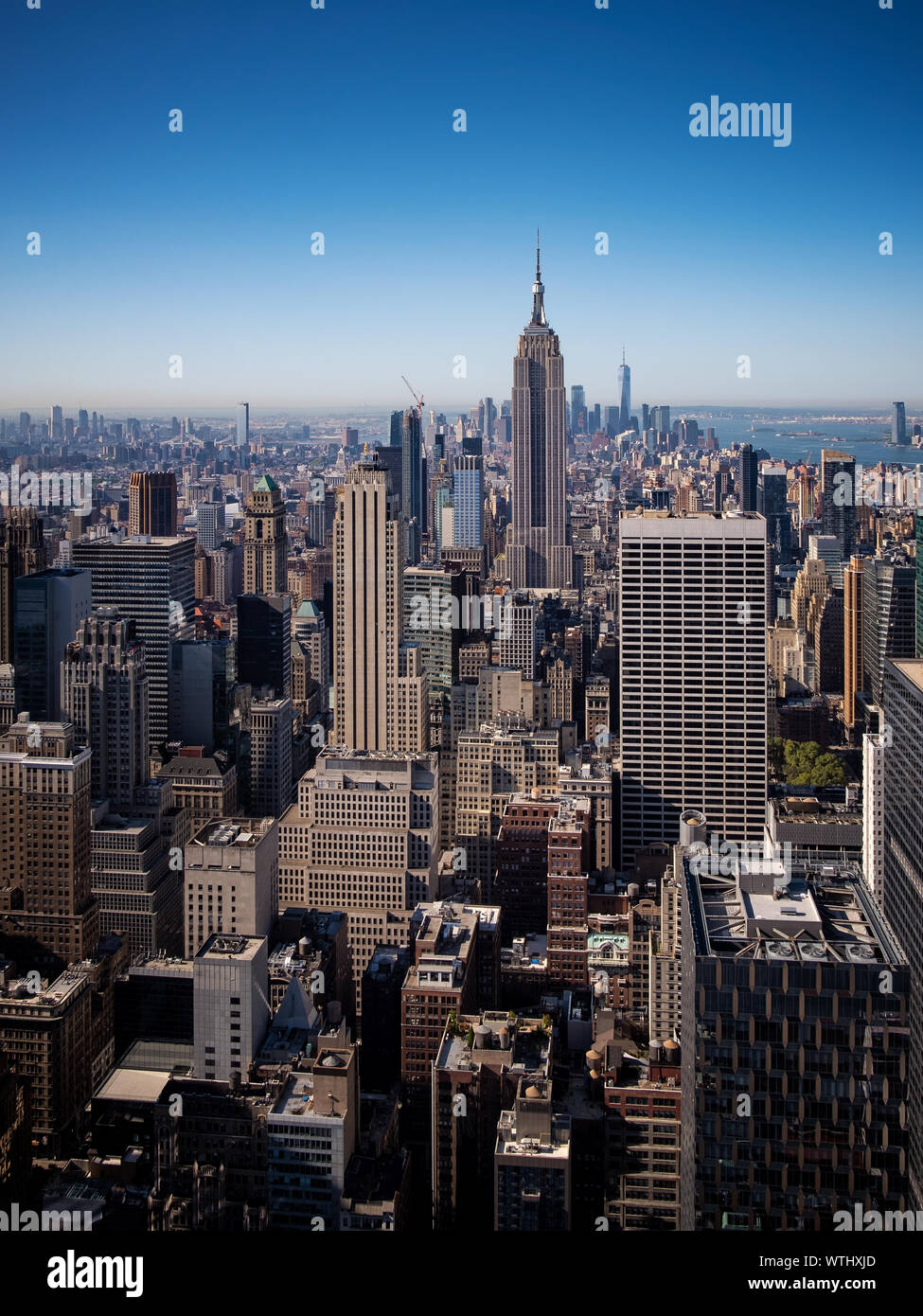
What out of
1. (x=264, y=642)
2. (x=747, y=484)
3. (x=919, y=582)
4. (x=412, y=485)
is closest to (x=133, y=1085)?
(x=919, y=582)

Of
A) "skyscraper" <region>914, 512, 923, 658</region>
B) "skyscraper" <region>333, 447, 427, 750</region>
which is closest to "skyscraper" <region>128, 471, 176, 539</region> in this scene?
"skyscraper" <region>333, 447, 427, 750</region>

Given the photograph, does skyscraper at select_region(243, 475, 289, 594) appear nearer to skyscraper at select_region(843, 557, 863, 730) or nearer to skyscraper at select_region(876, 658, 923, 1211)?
skyscraper at select_region(843, 557, 863, 730)

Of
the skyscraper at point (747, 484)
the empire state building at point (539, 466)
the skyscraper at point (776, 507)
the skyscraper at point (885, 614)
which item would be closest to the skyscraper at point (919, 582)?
the skyscraper at point (885, 614)

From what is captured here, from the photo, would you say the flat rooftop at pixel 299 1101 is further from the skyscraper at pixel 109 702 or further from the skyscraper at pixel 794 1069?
the skyscraper at pixel 109 702
